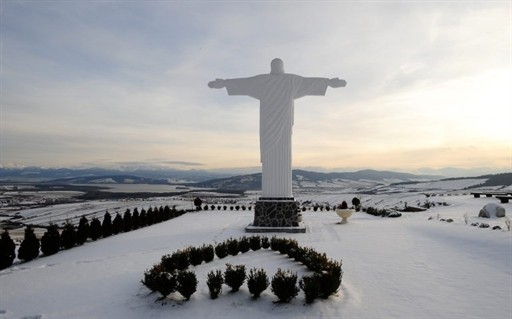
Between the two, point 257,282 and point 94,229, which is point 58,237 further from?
point 257,282

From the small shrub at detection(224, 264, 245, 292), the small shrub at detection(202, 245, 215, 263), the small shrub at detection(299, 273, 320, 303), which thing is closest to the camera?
the small shrub at detection(299, 273, 320, 303)

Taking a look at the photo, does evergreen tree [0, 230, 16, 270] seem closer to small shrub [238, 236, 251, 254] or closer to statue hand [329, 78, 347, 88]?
small shrub [238, 236, 251, 254]

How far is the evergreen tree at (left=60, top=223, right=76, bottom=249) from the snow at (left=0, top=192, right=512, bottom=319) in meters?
0.38

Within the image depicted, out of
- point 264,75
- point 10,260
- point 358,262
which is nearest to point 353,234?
point 358,262

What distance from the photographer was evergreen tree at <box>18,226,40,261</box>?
12.7 m

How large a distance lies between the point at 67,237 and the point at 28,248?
5.60 ft

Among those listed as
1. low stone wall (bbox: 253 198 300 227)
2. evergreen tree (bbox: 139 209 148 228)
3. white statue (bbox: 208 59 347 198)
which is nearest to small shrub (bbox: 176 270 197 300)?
low stone wall (bbox: 253 198 300 227)

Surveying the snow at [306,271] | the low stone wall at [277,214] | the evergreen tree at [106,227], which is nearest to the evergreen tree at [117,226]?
the evergreen tree at [106,227]

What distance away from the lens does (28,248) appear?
42.0ft

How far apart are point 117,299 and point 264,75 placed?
40.7 ft

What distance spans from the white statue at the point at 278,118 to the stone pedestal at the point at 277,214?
17.0 inches

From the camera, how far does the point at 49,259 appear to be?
12.6 metres

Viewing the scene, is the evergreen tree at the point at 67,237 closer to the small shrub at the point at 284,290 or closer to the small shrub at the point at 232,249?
the small shrub at the point at 232,249

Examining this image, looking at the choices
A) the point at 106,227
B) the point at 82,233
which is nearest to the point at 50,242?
the point at 82,233
